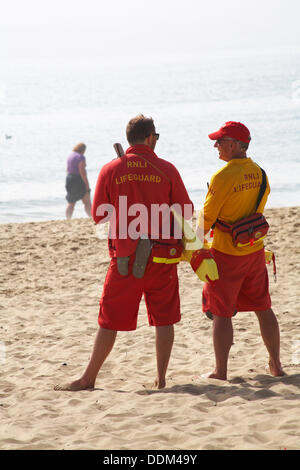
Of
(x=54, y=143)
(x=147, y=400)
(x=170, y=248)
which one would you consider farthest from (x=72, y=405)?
(x=54, y=143)

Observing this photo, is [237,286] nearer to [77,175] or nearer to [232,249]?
[232,249]

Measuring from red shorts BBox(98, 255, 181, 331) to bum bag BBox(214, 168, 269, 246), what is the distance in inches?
18.2

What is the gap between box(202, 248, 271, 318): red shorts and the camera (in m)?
4.70

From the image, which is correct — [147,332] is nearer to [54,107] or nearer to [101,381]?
[101,381]

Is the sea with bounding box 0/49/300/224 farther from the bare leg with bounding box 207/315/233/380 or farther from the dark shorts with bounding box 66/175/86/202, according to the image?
the bare leg with bounding box 207/315/233/380

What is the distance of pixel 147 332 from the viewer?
6.63m

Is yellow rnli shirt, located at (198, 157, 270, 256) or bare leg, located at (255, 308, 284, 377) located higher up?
yellow rnli shirt, located at (198, 157, 270, 256)

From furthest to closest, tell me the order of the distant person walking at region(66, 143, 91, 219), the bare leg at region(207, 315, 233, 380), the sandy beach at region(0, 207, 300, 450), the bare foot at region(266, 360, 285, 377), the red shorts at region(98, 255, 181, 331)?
the distant person walking at region(66, 143, 91, 219)
the bare foot at region(266, 360, 285, 377)
the bare leg at region(207, 315, 233, 380)
the red shorts at region(98, 255, 181, 331)
the sandy beach at region(0, 207, 300, 450)

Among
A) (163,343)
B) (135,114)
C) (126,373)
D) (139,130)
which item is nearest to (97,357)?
(163,343)

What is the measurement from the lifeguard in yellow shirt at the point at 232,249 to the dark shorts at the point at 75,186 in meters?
8.68

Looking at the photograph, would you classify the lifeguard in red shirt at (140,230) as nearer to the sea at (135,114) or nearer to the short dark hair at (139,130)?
the short dark hair at (139,130)


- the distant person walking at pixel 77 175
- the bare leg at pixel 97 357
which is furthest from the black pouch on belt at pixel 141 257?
the distant person walking at pixel 77 175

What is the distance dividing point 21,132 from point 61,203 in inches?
1007

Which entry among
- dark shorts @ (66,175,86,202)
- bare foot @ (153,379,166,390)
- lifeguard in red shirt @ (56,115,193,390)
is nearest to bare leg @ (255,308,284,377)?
lifeguard in red shirt @ (56,115,193,390)
